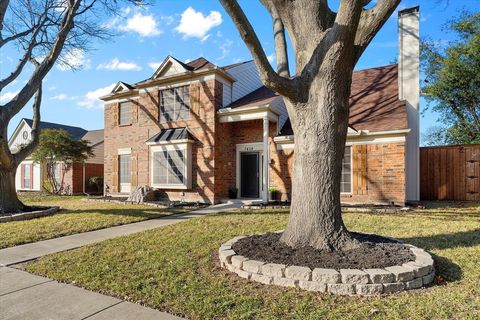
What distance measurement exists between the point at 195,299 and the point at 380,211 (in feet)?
25.7

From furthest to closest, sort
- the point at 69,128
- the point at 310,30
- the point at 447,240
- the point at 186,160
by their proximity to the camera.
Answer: the point at 69,128 < the point at 186,160 < the point at 447,240 < the point at 310,30

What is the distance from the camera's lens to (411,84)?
41.0 feet

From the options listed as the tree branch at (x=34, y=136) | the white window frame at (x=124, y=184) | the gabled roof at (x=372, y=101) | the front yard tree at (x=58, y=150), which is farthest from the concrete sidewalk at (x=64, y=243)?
the front yard tree at (x=58, y=150)

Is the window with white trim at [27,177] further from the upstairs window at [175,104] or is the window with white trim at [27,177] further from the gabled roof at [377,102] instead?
the gabled roof at [377,102]

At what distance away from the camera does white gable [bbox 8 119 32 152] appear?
84.9 feet

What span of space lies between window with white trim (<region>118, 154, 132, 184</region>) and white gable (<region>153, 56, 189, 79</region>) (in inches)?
178

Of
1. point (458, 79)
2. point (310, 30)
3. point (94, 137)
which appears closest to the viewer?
point (310, 30)

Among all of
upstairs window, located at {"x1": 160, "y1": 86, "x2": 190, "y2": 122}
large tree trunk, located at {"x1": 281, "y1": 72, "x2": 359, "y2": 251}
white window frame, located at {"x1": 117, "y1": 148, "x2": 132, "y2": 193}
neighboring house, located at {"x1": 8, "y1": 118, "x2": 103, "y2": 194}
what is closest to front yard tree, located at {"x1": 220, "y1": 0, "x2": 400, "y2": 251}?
large tree trunk, located at {"x1": 281, "y1": 72, "x2": 359, "y2": 251}

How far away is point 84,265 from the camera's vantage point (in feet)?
15.0

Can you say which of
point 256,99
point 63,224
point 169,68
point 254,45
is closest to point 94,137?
point 169,68

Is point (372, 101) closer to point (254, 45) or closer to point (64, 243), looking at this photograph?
point (254, 45)

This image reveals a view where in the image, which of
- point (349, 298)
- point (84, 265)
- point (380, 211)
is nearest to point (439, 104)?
point (380, 211)

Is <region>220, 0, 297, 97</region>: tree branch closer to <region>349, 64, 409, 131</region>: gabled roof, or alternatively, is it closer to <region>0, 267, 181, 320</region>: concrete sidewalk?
<region>0, 267, 181, 320</region>: concrete sidewalk

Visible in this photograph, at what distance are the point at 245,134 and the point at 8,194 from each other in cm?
903
